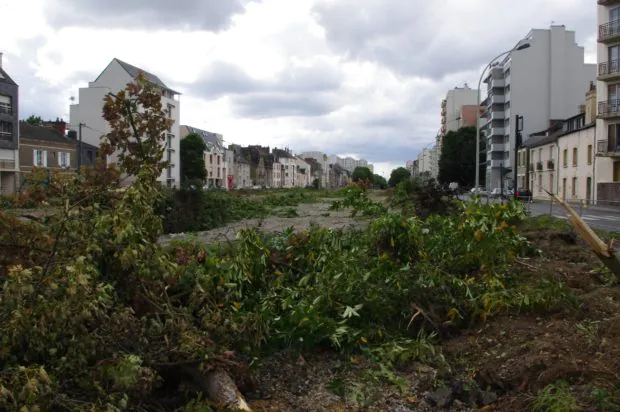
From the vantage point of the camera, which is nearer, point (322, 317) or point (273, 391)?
point (273, 391)

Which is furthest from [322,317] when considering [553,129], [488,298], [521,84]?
[521,84]

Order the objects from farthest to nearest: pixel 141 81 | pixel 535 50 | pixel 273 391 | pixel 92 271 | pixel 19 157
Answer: pixel 535 50 → pixel 19 157 → pixel 141 81 → pixel 273 391 → pixel 92 271

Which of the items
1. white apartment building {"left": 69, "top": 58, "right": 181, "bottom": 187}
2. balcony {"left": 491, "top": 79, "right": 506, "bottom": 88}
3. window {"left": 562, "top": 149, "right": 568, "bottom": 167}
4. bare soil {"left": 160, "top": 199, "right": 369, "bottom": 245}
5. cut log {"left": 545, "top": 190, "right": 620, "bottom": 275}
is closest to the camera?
cut log {"left": 545, "top": 190, "right": 620, "bottom": 275}

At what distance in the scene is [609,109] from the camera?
146 feet

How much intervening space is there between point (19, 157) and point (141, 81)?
53.6m

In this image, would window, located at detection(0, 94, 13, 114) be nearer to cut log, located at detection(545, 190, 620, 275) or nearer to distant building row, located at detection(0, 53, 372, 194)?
distant building row, located at detection(0, 53, 372, 194)

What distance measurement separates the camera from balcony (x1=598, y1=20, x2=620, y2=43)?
43938 millimetres

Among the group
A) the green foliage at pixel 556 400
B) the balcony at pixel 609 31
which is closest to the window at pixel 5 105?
the balcony at pixel 609 31

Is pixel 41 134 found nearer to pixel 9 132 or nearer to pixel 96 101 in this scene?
pixel 9 132

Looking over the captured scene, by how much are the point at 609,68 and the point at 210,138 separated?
84.7 m

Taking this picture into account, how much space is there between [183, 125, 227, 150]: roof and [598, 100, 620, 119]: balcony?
7710 centimetres

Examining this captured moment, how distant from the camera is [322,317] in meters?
5.49

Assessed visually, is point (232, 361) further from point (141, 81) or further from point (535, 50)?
point (535, 50)

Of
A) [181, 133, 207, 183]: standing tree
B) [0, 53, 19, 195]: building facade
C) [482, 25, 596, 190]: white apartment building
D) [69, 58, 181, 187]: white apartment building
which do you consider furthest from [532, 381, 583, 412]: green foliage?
[181, 133, 207, 183]: standing tree
